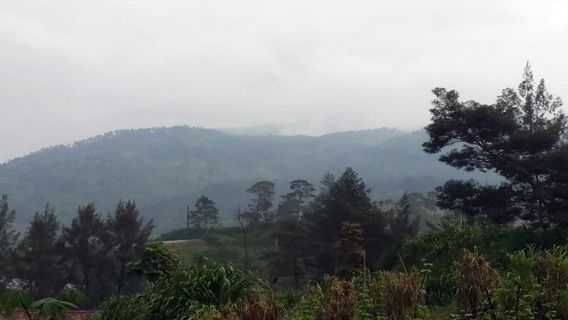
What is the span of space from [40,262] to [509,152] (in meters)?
27.2

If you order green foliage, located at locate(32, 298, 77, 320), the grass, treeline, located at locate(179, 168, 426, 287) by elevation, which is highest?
green foliage, located at locate(32, 298, 77, 320)

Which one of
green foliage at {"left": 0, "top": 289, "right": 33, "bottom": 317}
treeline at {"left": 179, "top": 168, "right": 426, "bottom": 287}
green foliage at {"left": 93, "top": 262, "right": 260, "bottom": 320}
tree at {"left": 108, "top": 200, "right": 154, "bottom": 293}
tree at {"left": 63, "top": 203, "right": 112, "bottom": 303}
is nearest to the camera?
green foliage at {"left": 0, "top": 289, "right": 33, "bottom": 317}

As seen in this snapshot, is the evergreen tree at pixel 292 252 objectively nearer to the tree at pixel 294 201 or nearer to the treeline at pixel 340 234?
the treeline at pixel 340 234

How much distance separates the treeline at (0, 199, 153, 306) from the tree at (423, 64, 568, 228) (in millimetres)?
19980

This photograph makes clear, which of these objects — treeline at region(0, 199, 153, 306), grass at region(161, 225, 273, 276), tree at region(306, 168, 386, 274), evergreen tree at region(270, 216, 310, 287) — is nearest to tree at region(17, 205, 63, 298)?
treeline at region(0, 199, 153, 306)

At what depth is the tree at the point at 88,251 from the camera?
3338cm

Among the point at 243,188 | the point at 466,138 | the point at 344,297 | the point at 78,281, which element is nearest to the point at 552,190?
the point at 466,138

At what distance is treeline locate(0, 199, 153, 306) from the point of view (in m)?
32.7

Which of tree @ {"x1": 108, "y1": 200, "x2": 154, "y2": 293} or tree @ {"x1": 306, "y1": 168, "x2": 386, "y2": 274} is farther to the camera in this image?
tree @ {"x1": 108, "y1": 200, "x2": 154, "y2": 293}

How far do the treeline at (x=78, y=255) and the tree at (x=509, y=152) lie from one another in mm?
19980

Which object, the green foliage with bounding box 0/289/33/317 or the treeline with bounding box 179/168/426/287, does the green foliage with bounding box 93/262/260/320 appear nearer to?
the green foliage with bounding box 0/289/33/317

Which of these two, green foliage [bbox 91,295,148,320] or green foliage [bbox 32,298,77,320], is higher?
green foliage [bbox 32,298,77,320]

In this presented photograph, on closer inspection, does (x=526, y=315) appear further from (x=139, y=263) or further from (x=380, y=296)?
(x=139, y=263)

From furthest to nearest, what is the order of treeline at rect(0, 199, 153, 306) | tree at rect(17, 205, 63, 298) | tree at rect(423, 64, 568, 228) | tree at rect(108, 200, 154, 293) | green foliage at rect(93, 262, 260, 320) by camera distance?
tree at rect(108, 200, 154, 293)
treeline at rect(0, 199, 153, 306)
tree at rect(17, 205, 63, 298)
tree at rect(423, 64, 568, 228)
green foliage at rect(93, 262, 260, 320)
